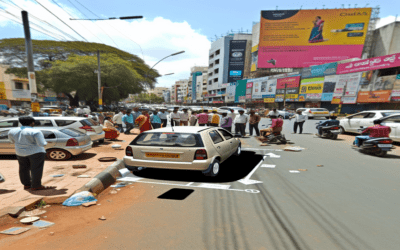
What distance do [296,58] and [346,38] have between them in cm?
1219

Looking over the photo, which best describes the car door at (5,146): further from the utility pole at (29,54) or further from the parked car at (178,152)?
the parked car at (178,152)

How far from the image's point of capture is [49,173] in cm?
520

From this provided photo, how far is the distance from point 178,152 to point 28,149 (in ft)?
9.43

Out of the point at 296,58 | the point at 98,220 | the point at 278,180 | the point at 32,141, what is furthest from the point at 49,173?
the point at 296,58

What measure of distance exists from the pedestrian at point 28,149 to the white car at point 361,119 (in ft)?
46.1

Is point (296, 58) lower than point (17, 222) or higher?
higher

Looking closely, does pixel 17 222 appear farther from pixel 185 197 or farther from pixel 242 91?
pixel 242 91

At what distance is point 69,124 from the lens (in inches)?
323

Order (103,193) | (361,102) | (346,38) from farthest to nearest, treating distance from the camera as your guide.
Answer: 1. (346,38)
2. (361,102)
3. (103,193)

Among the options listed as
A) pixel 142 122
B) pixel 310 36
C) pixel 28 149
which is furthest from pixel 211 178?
pixel 310 36

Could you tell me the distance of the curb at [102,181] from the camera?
164 inches

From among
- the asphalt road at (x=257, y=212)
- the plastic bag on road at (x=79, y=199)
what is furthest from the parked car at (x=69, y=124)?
the plastic bag on road at (x=79, y=199)

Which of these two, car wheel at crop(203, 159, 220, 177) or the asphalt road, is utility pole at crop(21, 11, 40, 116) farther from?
car wheel at crop(203, 159, 220, 177)

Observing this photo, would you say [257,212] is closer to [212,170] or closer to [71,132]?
[212,170]
